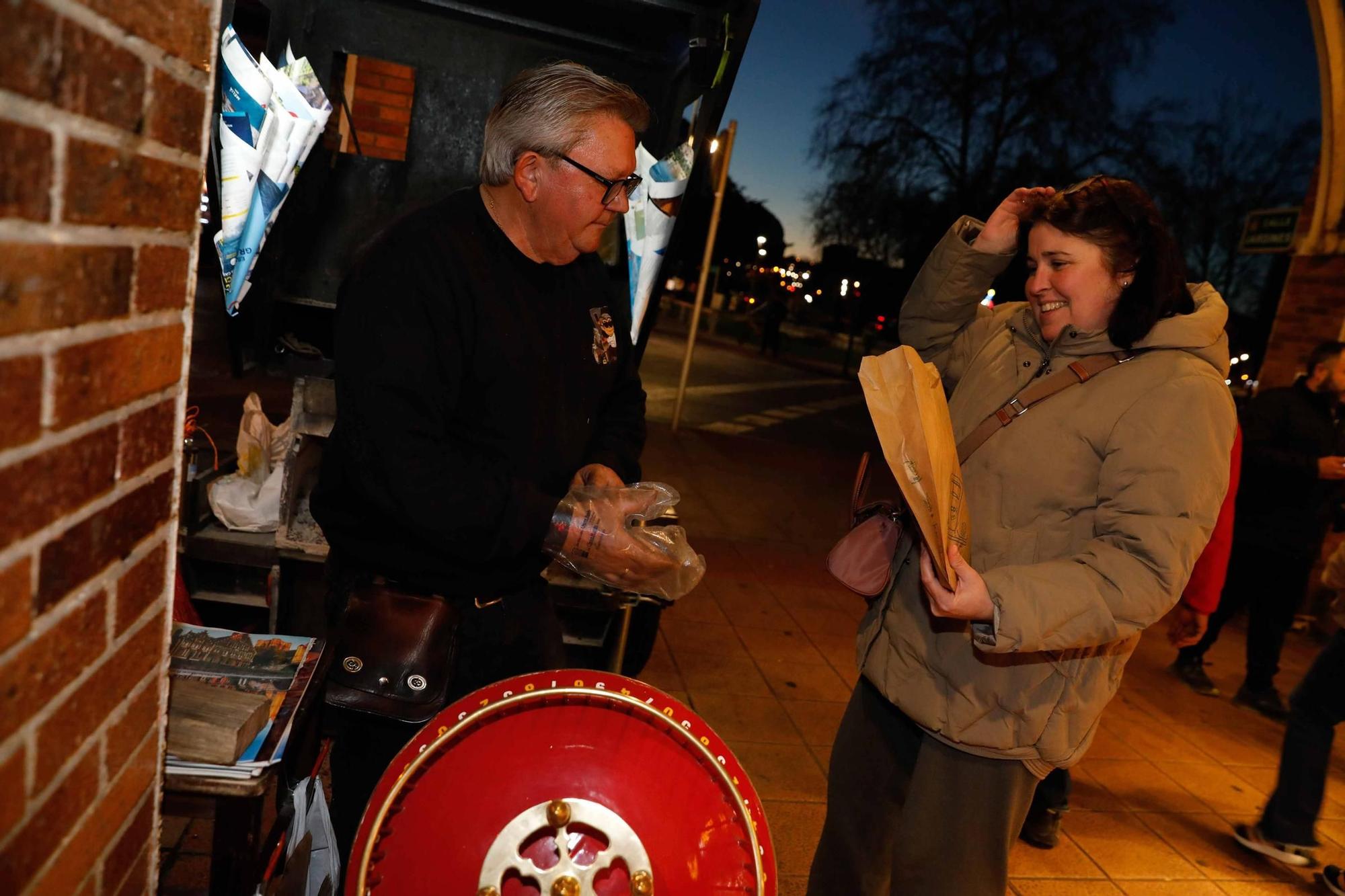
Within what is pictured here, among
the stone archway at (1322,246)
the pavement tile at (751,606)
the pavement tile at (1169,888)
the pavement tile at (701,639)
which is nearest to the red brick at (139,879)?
the pavement tile at (1169,888)

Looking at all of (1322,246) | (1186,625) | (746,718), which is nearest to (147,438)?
(746,718)

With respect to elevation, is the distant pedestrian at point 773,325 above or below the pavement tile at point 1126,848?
above

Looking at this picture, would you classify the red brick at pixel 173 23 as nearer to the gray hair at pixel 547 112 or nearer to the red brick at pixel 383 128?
the gray hair at pixel 547 112

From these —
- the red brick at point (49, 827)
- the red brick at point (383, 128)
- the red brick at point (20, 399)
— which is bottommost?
the red brick at point (49, 827)

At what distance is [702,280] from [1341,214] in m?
5.96

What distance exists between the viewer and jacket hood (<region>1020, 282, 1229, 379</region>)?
183 cm

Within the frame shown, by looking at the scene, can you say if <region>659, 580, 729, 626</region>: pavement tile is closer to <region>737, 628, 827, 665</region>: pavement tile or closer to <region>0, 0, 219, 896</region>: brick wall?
<region>737, 628, 827, 665</region>: pavement tile

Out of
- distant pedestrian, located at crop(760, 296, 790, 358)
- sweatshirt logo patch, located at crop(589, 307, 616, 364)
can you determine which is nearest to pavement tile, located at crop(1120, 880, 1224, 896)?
sweatshirt logo patch, located at crop(589, 307, 616, 364)

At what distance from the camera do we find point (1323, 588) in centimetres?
695

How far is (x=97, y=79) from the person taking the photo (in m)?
0.88

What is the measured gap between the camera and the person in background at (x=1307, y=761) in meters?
3.38

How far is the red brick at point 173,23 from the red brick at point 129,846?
1.02m

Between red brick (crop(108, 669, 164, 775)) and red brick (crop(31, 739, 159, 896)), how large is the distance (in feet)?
0.08

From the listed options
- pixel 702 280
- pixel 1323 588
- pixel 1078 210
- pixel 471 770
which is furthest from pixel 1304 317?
pixel 471 770
